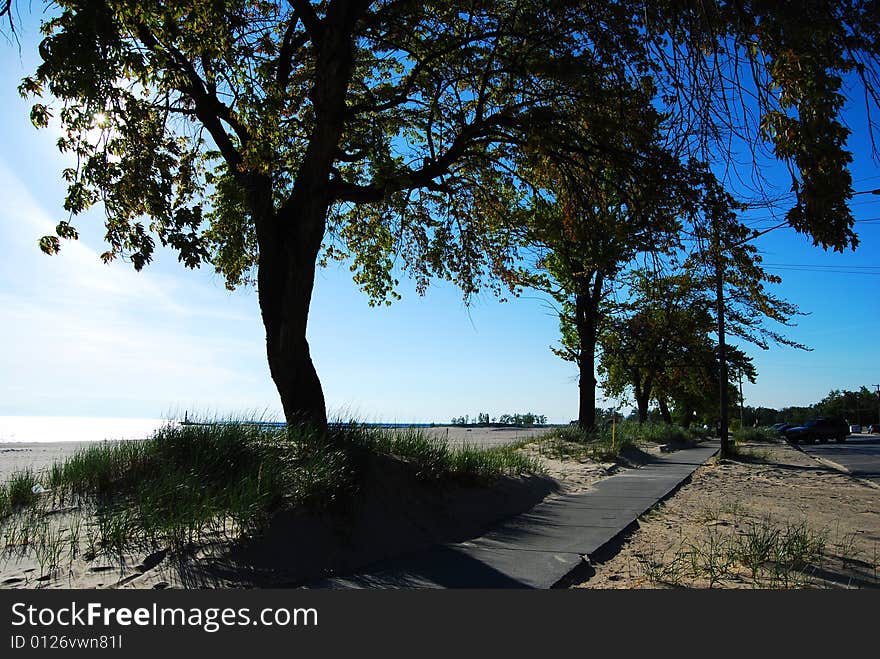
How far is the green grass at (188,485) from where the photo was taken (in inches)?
211

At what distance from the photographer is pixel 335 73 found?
9078 millimetres

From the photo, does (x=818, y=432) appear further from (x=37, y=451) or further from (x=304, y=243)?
(x=37, y=451)

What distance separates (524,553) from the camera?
6273 millimetres

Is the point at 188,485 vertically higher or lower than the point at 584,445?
higher

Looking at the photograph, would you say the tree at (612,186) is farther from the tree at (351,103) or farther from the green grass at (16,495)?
the green grass at (16,495)

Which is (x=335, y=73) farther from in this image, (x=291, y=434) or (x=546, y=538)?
(x=546, y=538)

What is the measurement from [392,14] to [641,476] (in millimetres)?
11052

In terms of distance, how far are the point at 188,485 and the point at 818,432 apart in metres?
46.7

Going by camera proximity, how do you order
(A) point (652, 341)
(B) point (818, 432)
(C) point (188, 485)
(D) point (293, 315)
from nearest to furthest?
(C) point (188, 485), (D) point (293, 315), (A) point (652, 341), (B) point (818, 432)

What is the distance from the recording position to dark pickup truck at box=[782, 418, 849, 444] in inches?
1665

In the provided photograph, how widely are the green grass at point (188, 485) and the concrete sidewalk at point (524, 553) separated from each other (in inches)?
46.6

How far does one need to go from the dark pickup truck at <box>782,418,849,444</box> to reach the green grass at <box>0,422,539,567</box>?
4108 centimetres

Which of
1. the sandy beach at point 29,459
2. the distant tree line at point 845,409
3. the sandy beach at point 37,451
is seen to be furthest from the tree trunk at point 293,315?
the distant tree line at point 845,409

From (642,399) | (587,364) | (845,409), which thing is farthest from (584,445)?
(845,409)
